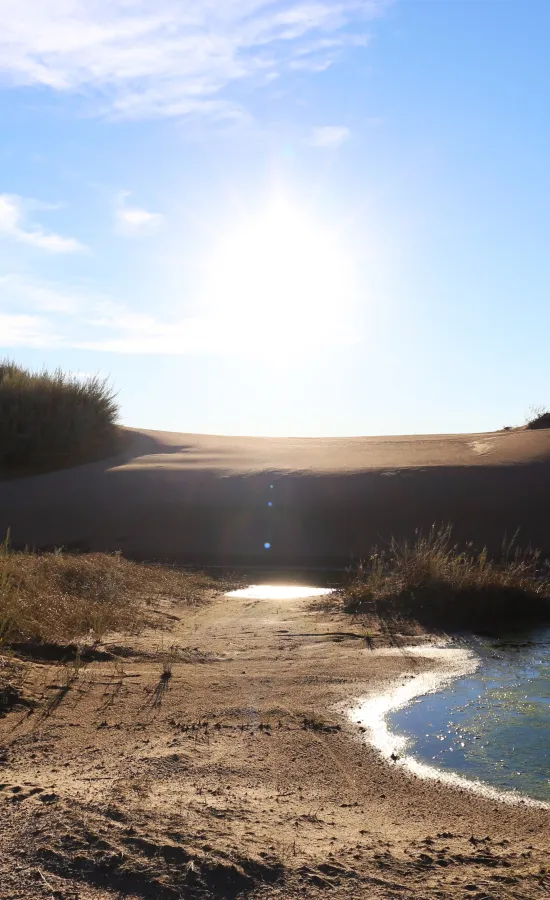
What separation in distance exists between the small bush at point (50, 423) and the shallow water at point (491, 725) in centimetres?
1380

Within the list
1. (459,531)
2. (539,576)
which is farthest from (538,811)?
(459,531)

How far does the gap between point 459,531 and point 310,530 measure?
241 centimetres

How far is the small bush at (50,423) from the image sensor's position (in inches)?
736

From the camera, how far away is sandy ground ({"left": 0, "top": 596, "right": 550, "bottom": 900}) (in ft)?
9.62

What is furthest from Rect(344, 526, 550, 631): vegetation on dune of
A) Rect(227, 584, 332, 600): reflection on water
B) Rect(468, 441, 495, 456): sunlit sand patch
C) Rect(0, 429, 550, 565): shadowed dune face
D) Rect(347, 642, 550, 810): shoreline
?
Rect(468, 441, 495, 456): sunlit sand patch

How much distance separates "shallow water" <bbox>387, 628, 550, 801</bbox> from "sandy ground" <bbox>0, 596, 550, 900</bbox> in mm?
365

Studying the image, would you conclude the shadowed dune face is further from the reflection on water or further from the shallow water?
the shallow water

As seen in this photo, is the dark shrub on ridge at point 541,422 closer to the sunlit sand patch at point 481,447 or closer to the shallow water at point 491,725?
the sunlit sand patch at point 481,447

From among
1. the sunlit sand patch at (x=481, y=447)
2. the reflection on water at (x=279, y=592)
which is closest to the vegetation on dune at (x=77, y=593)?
the reflection on water at (x=279, y=592)

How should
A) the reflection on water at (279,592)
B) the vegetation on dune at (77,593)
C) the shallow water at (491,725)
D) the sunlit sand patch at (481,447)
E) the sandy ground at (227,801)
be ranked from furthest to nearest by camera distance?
1. the sunlit sand patch at (481,447)
2. the reflection on water at (279,592)
3. the vegetation on dune at (77,593)
4. the shallow water at (491,725)
5. the sandy ground at (227,801)

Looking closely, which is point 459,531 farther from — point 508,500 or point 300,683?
point 300,683

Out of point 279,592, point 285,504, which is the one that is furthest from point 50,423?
point 279,592

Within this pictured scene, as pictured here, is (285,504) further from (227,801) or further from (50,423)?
(227,801)

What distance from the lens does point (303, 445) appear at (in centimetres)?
2217
